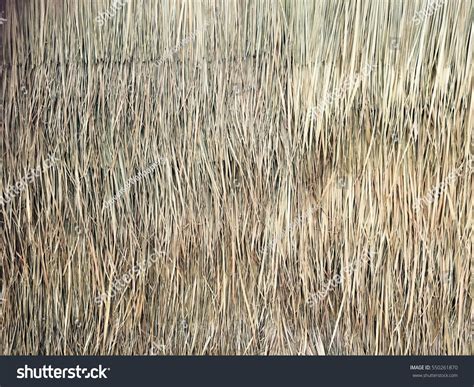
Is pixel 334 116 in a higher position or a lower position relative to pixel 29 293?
higher

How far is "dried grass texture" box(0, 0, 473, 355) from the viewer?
1.69 metres

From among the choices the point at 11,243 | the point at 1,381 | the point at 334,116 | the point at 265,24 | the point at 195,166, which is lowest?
the point at 1,381

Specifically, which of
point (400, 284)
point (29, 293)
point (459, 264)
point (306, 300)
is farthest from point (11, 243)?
point (459, 264)

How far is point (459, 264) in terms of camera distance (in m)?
1.70

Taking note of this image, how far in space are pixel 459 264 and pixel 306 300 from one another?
41cm

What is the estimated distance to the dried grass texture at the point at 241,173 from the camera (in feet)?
5.56

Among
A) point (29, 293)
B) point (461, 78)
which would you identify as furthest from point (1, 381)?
point (461, 78)

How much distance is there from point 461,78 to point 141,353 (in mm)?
1103

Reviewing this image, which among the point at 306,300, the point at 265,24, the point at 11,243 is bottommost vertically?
the point at 306,300

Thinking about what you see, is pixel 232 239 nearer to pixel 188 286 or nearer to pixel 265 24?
pixel 188 286

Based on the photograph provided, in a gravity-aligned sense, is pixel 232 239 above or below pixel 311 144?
below

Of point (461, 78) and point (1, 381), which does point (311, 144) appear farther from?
point (1, 381)

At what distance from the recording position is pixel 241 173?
1711 mm

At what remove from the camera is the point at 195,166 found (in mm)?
1717
